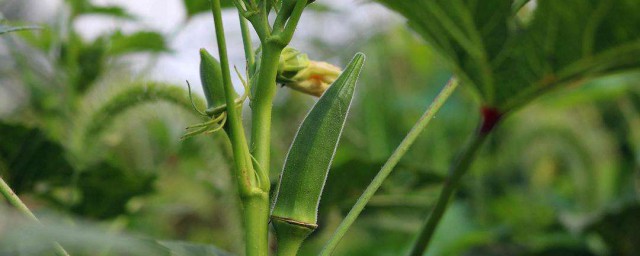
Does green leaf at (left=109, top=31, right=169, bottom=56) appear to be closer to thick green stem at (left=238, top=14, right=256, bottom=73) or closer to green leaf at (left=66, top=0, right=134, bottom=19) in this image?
green leaf at (left=66, top=0, right=134, bottom=19)

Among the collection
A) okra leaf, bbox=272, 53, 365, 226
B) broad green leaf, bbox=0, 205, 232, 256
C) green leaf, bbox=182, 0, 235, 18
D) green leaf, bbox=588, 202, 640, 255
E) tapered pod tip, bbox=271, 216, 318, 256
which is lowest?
green leaf, bbox=588, 202, 640, 255

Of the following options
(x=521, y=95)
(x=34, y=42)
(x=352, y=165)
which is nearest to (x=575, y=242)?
(x=352, y=165)

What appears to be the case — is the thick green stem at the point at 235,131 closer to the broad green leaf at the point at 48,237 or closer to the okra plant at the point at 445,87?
the okra plant at the point at 445,87

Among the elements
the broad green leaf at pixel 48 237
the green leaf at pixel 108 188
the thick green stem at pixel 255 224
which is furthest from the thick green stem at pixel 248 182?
the green leaf at pixel 108 188

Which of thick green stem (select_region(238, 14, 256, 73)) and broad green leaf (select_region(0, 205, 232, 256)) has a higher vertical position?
thick green stem (select_region(238, 14, 256, 73))

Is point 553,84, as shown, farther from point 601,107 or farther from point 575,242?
point 601,107

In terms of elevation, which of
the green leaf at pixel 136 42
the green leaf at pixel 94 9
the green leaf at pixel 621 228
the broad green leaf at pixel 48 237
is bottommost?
the green leaf at pixel 621 228

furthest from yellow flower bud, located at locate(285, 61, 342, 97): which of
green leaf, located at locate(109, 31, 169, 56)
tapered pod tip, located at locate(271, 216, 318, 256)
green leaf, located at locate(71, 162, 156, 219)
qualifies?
green leaf, located at locate(109, 31, 169, 56)
